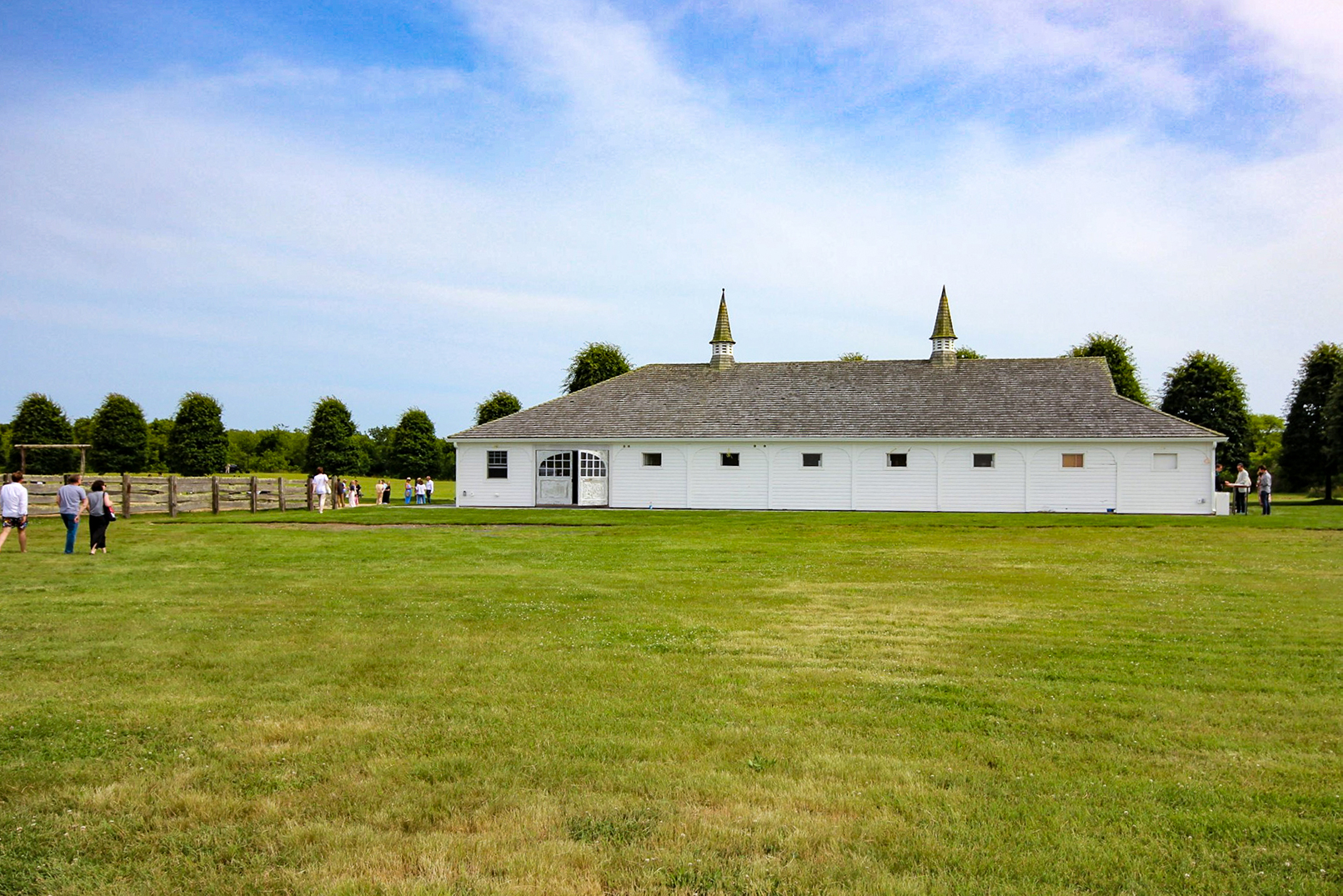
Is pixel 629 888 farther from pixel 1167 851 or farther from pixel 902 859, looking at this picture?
pixel 1167 851

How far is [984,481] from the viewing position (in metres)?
35.5

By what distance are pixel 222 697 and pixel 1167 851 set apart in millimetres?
6313

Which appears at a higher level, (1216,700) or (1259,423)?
(1259,423)

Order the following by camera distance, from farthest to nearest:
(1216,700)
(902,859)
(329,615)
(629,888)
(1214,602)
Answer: (1214,602) < (329,615) < (1216,700) < (902,859) < (629,888)

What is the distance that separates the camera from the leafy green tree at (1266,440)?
70119mm

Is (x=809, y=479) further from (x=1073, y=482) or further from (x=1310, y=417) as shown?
(x=1310, y=417)

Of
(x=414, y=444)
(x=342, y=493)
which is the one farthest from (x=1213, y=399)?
(x=414, y=444)

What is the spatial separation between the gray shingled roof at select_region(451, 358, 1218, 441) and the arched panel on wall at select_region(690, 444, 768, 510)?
767 mm

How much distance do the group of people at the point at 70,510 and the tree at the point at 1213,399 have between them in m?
52.3

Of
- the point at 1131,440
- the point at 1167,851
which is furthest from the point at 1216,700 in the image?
the point at 1131,440

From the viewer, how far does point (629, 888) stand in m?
4.02

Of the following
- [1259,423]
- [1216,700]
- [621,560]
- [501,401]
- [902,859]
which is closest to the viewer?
[902,859]

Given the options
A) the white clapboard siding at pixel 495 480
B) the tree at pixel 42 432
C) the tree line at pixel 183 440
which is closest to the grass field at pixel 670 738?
the white clapboard siding at pixel 495 480

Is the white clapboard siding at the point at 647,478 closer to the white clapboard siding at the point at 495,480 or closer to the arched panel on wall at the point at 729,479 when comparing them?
the arched panel on wall at the point at 729,479
